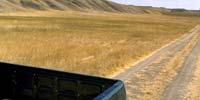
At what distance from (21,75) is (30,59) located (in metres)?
11.2

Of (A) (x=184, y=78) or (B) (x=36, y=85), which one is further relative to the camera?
(A) (x=184, y=78)

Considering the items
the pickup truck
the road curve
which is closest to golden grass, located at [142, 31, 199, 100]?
the road curve

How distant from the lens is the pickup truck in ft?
15.0

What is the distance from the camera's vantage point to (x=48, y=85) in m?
5.08

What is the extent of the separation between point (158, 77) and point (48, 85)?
8389 mm

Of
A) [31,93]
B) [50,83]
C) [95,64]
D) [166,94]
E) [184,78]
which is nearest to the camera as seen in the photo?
[50,83]

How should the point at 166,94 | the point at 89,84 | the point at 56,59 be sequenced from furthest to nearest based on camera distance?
the point at 56,59 → the point at 166,94 → the point at 89,84

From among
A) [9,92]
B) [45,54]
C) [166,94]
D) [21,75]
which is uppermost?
[21,75]

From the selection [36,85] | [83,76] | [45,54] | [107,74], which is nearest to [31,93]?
[36,85]

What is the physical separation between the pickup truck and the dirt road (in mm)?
4748

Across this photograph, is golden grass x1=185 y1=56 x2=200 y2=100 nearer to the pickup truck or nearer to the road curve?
the road curve

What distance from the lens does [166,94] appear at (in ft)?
33.7

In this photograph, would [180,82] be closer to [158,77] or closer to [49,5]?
[158,77]

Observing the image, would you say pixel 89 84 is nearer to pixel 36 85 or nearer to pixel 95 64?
pixel 36 85
